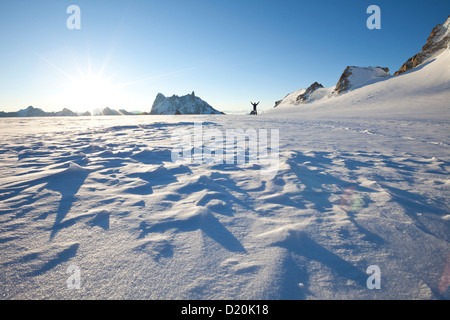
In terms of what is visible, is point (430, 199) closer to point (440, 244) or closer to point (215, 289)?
point (440, 244)

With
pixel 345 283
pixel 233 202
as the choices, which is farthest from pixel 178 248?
pixel 345 283

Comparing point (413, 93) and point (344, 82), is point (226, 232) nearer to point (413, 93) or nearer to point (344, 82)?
point (413, 93)

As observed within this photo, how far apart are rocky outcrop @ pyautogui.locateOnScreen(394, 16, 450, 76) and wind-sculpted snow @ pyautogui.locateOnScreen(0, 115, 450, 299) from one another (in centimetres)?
6025

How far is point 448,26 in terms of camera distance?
4438 centimetres

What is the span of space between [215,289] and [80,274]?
3.30ft

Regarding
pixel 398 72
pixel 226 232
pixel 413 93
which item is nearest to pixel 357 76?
pixel 398 72

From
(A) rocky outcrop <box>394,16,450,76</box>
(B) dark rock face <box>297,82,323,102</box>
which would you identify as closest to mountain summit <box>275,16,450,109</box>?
(A) rocky outcrop <box>394,16,450,76</box>

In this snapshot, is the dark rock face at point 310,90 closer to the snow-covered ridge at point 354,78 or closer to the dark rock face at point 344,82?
the snow-covered ridge at point 354,78

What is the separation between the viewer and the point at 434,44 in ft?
139

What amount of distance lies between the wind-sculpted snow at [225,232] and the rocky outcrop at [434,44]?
60.2 meters

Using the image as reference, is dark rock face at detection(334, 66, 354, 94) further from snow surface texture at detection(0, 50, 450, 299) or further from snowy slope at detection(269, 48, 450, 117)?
snow surface texture at detection(0, 50, 450, 299)

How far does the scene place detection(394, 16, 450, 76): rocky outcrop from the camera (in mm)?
40969

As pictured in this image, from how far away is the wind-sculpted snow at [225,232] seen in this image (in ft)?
4.29

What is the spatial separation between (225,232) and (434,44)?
67378 mm
